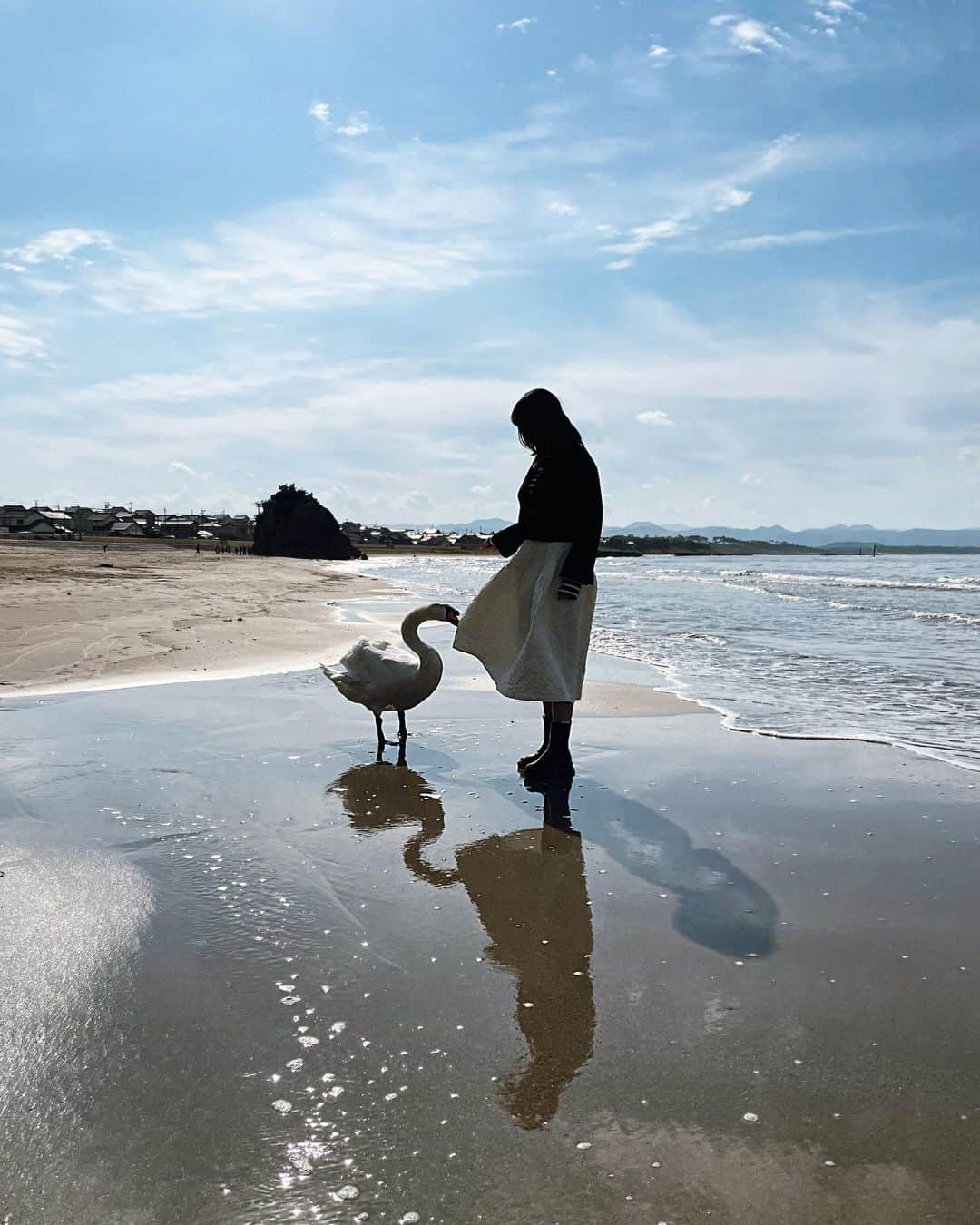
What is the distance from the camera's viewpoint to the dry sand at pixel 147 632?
30.0ft

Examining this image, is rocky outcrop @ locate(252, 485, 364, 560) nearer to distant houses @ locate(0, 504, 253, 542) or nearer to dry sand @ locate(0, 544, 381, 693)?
distant houses @ locate(0, 504, 253, 542)

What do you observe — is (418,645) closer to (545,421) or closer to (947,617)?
(545,421)

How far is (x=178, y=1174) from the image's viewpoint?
1.95 metres

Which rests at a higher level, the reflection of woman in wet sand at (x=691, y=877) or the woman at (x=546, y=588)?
the woman at (x=546, y=588)

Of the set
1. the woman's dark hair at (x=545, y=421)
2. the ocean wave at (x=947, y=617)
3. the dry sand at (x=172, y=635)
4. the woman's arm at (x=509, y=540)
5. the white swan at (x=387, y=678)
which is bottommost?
the ocean wave at (x=947, y=617)

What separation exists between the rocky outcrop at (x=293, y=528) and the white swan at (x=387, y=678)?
68.4 metres

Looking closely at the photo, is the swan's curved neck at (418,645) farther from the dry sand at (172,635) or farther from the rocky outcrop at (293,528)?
the rocky outcrop at (293,528)

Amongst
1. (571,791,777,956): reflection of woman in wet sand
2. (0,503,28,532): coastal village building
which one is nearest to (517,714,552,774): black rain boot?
(571,791,777,956): reflection of woman in wet sand

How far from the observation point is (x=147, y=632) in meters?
12.2

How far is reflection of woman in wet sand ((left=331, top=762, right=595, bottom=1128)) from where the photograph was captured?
241cm

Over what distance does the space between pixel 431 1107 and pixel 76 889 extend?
1.92 m

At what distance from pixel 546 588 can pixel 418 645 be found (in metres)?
1.21

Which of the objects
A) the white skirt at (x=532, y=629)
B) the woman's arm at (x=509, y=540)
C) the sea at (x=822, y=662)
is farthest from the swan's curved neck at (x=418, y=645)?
the sea at (x=822, y=662)

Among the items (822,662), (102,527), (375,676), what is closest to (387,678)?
(375,676)
